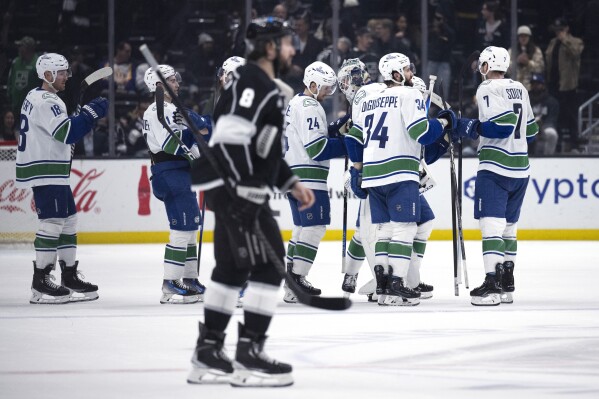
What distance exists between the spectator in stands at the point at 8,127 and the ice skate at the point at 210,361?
8.37 metres

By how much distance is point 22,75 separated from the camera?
43.3 feet

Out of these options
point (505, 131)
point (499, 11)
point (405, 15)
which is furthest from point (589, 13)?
point (505, 131)

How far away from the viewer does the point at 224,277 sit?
4945 mm

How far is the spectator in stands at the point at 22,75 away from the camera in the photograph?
43.0ft

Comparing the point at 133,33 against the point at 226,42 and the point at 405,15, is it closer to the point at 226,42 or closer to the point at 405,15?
the point at 226,42

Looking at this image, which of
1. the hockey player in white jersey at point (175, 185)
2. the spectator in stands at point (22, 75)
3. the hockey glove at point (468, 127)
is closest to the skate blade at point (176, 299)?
the hockey player in white jersey at point (175, 185)

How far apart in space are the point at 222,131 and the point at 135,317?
2.57 metres

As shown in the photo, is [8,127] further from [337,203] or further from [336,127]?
[336,127]

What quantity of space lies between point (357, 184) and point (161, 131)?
1249 mm

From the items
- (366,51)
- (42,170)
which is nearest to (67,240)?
(42,170)

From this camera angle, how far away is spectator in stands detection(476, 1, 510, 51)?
44.8 feet

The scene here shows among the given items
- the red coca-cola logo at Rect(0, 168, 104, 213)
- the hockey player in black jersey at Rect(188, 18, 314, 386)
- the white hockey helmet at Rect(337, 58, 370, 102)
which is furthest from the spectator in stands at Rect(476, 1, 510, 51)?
the hockey player in black jersey at Rect(188, 18, 314, 386)

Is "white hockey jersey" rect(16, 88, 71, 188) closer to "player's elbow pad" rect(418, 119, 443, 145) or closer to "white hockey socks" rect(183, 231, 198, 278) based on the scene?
"white hockey socks" rect(183, 231, 198, 278)

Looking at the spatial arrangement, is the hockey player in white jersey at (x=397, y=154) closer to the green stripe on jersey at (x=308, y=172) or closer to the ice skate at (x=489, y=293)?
the ice skate at (x=489, y=293)
